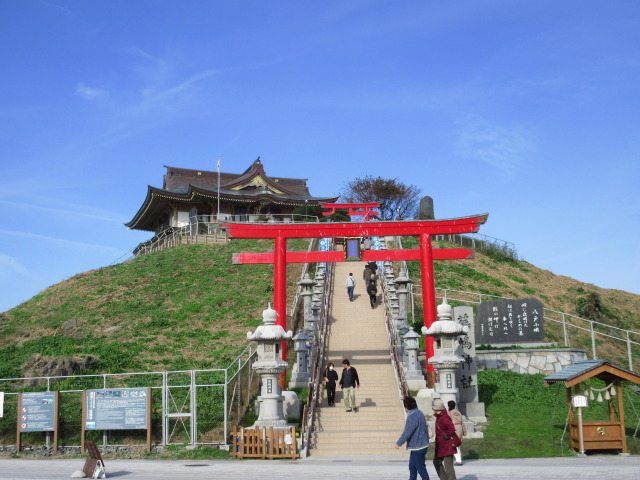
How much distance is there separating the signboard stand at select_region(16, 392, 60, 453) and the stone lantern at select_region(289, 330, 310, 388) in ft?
23.4

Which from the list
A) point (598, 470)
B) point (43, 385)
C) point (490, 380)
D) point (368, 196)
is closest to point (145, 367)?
point (43, 385)

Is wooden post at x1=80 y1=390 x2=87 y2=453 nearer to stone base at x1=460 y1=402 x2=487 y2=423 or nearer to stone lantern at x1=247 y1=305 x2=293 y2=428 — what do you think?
stone lantern at x1=247 y1=305 x2=293 y2=428

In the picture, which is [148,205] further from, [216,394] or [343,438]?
[343,438]

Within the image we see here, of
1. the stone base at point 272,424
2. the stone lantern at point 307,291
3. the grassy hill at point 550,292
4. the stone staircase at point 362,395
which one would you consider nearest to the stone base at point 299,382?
the stone staircase at point 362,395

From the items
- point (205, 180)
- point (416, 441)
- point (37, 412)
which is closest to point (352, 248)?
point (37, 412)

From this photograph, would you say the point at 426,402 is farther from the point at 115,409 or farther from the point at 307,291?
the point at 307,291

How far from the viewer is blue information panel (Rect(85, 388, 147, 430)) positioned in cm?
1608

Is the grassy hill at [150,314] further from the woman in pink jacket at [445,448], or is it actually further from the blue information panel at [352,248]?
the woman in pink jacket at [445,448]

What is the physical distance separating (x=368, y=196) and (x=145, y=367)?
39.2m

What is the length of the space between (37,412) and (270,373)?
6.45 metres

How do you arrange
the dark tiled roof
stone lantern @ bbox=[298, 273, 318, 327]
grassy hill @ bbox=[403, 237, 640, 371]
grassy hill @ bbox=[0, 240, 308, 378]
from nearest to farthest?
1. stone lantern @ bbox=[298, 273, 318, 327]
2. grassy hill @ bbox=[0, 240, 308, 378]
3. grassy hill @ bbox=[403, 237, 640, 371]
4. the dark tiled roof

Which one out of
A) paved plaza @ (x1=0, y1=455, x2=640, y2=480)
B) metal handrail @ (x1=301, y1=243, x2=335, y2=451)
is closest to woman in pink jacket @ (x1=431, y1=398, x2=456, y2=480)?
paved plaza @ (x1=0, y1=455, x2=640, y2=480)

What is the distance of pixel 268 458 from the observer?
1480cm

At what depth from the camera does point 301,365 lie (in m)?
20.2
